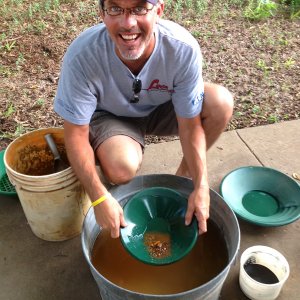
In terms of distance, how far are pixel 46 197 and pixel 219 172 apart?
1049mm

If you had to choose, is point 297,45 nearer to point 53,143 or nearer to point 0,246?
point 53,143

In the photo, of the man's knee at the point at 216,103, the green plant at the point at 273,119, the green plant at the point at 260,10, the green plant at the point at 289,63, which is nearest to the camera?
the man's knee at the point at 216,103

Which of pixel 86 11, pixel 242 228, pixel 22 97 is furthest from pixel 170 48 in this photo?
pixel 86 11

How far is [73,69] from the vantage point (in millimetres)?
1584

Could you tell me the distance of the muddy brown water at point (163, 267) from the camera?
1567mm

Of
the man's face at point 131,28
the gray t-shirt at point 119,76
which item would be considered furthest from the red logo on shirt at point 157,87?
the man's face at point 131,28

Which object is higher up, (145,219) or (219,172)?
(145,219)

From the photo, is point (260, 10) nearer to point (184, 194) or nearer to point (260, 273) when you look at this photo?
point (184, 194)

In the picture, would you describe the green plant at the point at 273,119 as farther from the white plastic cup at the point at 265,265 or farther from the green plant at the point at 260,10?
the green plant at the point at 260,10

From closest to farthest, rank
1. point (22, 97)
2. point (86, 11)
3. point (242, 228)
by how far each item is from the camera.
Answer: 1. point (242, 228)
2. point (22, 97)
3. point (86, 11)

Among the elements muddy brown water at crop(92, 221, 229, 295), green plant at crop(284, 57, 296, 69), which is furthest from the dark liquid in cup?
green plant at crop(284, 57, 296, 69)

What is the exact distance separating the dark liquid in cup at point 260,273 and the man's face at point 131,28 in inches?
42.3

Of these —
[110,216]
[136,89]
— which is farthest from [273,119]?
[110,216]

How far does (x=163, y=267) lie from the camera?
5.34 ft
